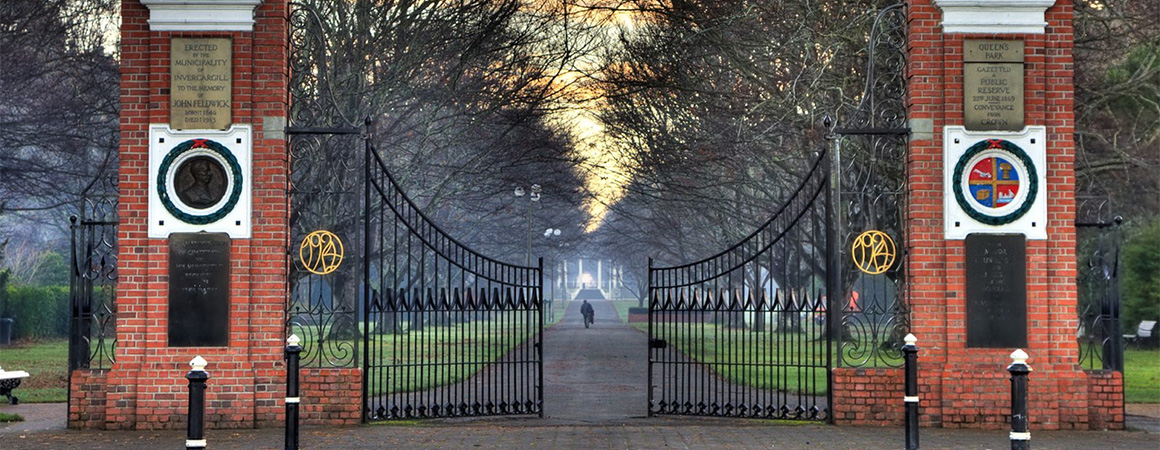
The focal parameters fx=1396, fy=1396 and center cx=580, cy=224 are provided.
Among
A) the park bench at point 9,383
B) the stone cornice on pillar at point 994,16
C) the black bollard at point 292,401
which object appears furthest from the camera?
the park bench at point 9,383

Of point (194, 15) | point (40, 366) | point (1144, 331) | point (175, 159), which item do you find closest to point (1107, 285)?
point (175, 159)

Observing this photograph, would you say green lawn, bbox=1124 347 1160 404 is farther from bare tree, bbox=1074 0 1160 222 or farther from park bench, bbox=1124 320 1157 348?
bare tree, bbox=1074 0 1160 222

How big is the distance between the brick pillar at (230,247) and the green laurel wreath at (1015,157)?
22.4 ft

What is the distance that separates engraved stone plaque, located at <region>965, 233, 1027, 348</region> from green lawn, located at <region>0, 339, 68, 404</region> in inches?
486

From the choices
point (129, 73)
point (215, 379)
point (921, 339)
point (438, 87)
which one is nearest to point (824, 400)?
point (921, 339)

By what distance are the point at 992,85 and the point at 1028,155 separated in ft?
2.59

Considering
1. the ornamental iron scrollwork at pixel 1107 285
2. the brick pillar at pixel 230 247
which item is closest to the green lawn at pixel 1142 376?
the ornamental iron scrollwork at pixel 1107 285

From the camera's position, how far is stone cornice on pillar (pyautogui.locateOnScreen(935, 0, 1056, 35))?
13.9 meters

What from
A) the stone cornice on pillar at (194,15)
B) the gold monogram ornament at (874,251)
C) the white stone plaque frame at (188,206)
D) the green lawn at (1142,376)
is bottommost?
the green lawn at (1142,376)

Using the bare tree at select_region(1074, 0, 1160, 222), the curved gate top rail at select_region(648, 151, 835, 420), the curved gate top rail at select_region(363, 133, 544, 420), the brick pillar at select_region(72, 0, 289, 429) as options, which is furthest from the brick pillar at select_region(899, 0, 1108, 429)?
the bare tree at select_region(1074, 0, 1160, 222)

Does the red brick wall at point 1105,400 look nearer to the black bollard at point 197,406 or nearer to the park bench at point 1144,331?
the black bollard at point 197,406

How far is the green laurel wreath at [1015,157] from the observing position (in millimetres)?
14023

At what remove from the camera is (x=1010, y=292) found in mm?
14031

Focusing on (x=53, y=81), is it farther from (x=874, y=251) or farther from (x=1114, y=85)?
(x=1114, y=85)
